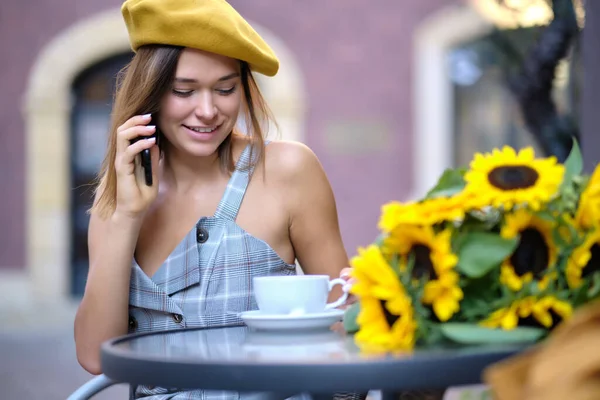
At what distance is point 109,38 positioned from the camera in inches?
461

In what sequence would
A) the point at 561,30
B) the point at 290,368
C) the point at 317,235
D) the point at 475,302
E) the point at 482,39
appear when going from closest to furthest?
the point at 290,368 → the point at 475,302 → the point at 317,235 → the point at 561,30 → the point at 482,39

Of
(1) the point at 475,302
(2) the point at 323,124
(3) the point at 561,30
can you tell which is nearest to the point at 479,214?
(1) the point at 475,302

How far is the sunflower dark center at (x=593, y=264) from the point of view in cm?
143

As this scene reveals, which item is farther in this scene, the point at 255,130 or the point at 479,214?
the point at 255,130

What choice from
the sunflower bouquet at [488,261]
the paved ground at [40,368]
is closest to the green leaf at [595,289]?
the sunflower bouquet at [488,261]

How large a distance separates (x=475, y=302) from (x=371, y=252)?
0.57 feet

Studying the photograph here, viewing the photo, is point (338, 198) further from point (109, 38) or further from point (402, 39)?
point (109, 38)

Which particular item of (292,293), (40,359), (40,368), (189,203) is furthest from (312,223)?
(40,359)

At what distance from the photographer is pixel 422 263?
56.6 inches

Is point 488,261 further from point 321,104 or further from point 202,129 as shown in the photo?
point 321,104

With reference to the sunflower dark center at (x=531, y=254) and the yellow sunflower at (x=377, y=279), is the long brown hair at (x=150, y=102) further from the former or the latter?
the sunflower dark center at (x=531, y=254)

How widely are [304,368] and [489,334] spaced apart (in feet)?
0.99

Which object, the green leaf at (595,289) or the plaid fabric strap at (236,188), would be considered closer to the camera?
the green leaf at (595,289)

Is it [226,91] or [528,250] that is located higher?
[226,91]
